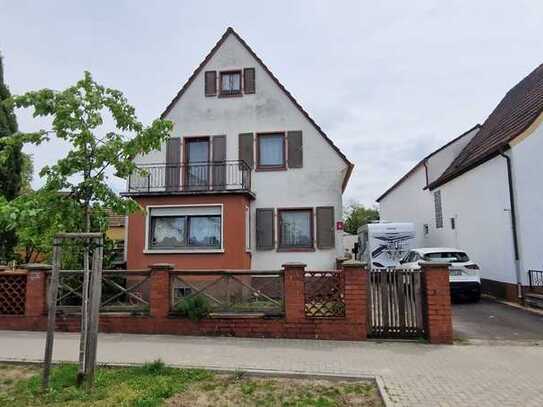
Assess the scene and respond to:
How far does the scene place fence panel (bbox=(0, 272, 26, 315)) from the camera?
8.98 meters

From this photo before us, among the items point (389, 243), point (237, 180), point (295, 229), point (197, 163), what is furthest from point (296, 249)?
point (389, 243)

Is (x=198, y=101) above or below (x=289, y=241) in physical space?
above

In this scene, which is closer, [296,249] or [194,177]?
[296,249]

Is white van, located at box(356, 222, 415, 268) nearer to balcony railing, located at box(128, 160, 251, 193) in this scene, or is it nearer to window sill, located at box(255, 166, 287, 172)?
window sill, located at box(255, 166, 287, 172)

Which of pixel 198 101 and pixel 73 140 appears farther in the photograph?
pixel 198 101

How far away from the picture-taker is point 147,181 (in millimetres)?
14430

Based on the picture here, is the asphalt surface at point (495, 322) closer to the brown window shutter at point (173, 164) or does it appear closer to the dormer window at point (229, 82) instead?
the brown window shutter at point (173, 164)

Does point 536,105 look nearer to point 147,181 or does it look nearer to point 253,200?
point 253,200

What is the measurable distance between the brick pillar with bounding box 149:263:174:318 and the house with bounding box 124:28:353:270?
478cm

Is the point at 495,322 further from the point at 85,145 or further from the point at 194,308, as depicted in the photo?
the point at 85,145

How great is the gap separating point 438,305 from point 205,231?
27.6ft

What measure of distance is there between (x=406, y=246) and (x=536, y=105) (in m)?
7.18

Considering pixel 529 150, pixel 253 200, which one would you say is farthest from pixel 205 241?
pixel 529 150

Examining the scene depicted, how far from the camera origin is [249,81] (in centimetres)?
1512
